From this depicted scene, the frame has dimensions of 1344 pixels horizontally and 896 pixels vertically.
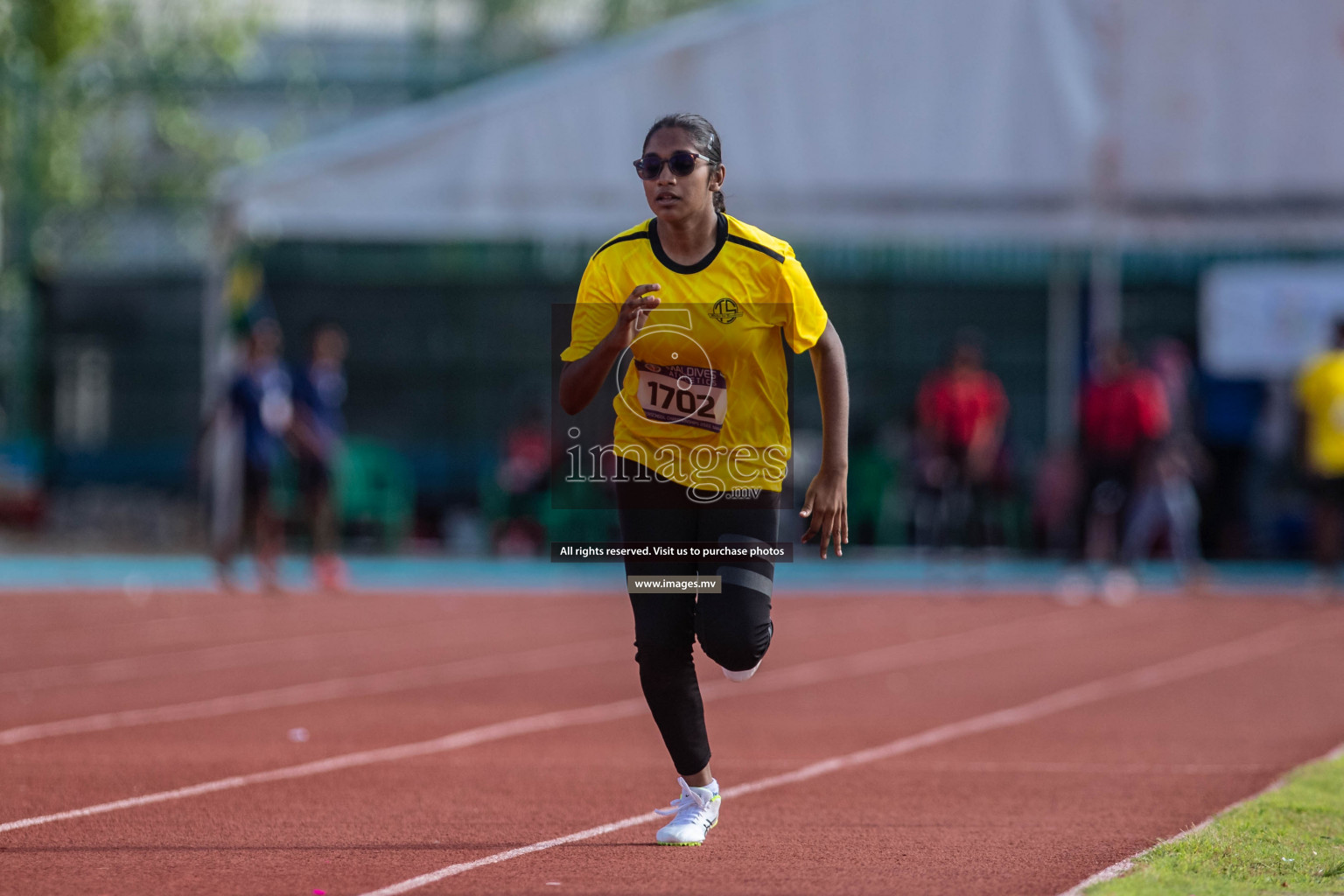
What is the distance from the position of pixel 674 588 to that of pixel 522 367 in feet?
64.9

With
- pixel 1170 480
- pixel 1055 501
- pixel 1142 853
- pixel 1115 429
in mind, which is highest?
pixel 1115 429

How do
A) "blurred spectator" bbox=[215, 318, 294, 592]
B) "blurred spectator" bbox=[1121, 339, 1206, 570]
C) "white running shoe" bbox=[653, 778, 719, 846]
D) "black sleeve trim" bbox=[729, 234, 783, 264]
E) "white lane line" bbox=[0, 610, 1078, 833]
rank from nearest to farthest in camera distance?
1. "black sleeve trim" bbox=[729, 234, 783, 264]
2. "white running shoe" bbox=[653, 778, 719, 846]
3. "white lane line" bbox=[0, 610, 1078, 833]
4. "blurred spectator" bbox=[215, 318, 294, 592]
5. "blurred spectator" bbox=[1121, 339, 1206, 570]

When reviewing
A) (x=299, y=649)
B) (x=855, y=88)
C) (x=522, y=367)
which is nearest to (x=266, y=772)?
(x=299, y=649)

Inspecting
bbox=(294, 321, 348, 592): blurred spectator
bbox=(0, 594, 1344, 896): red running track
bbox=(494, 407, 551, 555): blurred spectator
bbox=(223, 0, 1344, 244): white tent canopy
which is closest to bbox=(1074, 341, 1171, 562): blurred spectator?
bbox=(223, 0, 1344, 244): white tent canopy

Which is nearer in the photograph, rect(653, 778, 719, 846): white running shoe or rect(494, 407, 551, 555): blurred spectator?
rect(653, 778, 719, 846): white running shoe

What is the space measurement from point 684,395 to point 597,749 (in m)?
2.98

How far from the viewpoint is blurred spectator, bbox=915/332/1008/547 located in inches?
655

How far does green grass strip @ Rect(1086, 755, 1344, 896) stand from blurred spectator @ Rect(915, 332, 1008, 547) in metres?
10.5

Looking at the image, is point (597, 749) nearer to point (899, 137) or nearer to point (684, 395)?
point (684, 395)

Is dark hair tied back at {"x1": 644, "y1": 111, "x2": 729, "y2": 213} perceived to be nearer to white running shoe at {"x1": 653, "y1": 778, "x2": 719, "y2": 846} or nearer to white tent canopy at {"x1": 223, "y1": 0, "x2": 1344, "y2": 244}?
white running shoe at {"x1": 653, "y1": 778, "x2": 719, "y2": 846}

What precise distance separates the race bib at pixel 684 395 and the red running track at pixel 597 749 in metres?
1.18

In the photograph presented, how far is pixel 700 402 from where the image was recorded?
509 centimetres

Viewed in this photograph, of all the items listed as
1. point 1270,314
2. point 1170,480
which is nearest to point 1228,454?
point 1270,314

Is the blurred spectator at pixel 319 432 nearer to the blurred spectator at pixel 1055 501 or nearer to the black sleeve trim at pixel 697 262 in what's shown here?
the blurred spectator at pixel 1055 501
